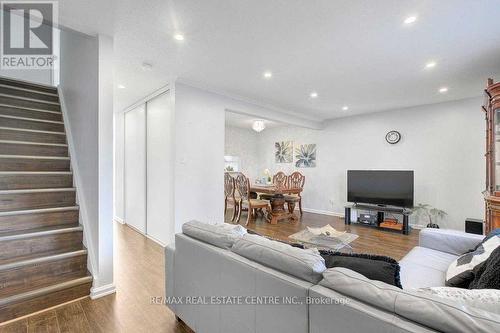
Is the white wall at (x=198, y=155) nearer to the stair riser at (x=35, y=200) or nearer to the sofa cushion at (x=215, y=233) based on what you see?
the stair riser at (x=35, y=200)

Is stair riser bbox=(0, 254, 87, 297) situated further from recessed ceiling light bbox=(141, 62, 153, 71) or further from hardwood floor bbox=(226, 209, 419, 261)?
hardwood floor bbox=(226, 209, 419, 261)

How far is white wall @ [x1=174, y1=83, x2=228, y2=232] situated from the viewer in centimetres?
340

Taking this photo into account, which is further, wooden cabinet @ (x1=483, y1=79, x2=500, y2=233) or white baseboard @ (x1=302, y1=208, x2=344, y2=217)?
white baseboard @ (x1=302, y1=208, x2=344, y2=217)

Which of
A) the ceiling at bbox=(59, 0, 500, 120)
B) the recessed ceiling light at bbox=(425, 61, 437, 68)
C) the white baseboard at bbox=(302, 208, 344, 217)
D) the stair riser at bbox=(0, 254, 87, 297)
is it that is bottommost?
the white baseboard at bbox=(302, 208, 344, 217)

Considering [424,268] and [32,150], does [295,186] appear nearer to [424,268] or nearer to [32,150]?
[424,268]

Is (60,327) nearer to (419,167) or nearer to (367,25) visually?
(367,25)

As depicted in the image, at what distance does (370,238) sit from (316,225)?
114 cm

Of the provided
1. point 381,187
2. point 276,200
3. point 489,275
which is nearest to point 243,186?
point 276,200

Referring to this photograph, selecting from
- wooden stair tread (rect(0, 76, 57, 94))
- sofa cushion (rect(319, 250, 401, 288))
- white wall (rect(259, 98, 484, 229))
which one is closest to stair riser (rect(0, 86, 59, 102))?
wooden stair tread (rect(0, 76, 57, 94))

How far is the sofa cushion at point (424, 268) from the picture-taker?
1699 millimetres

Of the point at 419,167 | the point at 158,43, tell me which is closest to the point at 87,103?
the point at 158,43

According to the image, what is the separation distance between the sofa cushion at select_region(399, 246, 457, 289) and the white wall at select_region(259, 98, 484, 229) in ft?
9.68

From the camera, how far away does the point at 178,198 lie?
3.38 metres

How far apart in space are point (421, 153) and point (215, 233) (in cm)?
492
